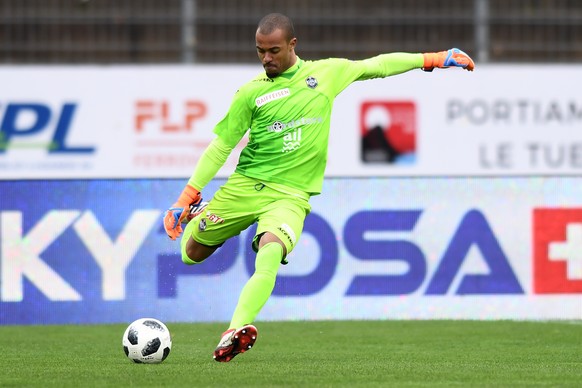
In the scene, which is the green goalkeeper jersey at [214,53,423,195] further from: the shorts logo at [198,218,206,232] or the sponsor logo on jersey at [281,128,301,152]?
the shorts logo at [198,218,206,232]

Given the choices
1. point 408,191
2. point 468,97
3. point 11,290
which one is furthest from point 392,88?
point 11,290

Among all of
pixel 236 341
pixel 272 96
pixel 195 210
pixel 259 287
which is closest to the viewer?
pixel 236 341

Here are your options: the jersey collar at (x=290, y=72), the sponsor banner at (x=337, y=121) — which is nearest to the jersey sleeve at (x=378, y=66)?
the jersey collar at (x=290, y=72)

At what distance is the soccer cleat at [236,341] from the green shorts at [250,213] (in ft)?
2.71

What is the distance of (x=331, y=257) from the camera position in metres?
12.6

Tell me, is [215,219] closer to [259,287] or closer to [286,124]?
[286,124]

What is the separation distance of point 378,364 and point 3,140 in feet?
29.4

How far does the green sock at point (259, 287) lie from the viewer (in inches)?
287

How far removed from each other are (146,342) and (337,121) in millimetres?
8731

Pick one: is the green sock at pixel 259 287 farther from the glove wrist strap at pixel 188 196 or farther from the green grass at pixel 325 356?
the glove wrist strap at pixel 188 196

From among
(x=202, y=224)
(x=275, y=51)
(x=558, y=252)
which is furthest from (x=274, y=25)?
(x=558, y=252)

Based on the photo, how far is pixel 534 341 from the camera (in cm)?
992

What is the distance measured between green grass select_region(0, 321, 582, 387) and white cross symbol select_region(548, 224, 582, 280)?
Answer: 89 centimetres

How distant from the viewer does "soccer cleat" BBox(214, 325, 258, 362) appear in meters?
7.00
